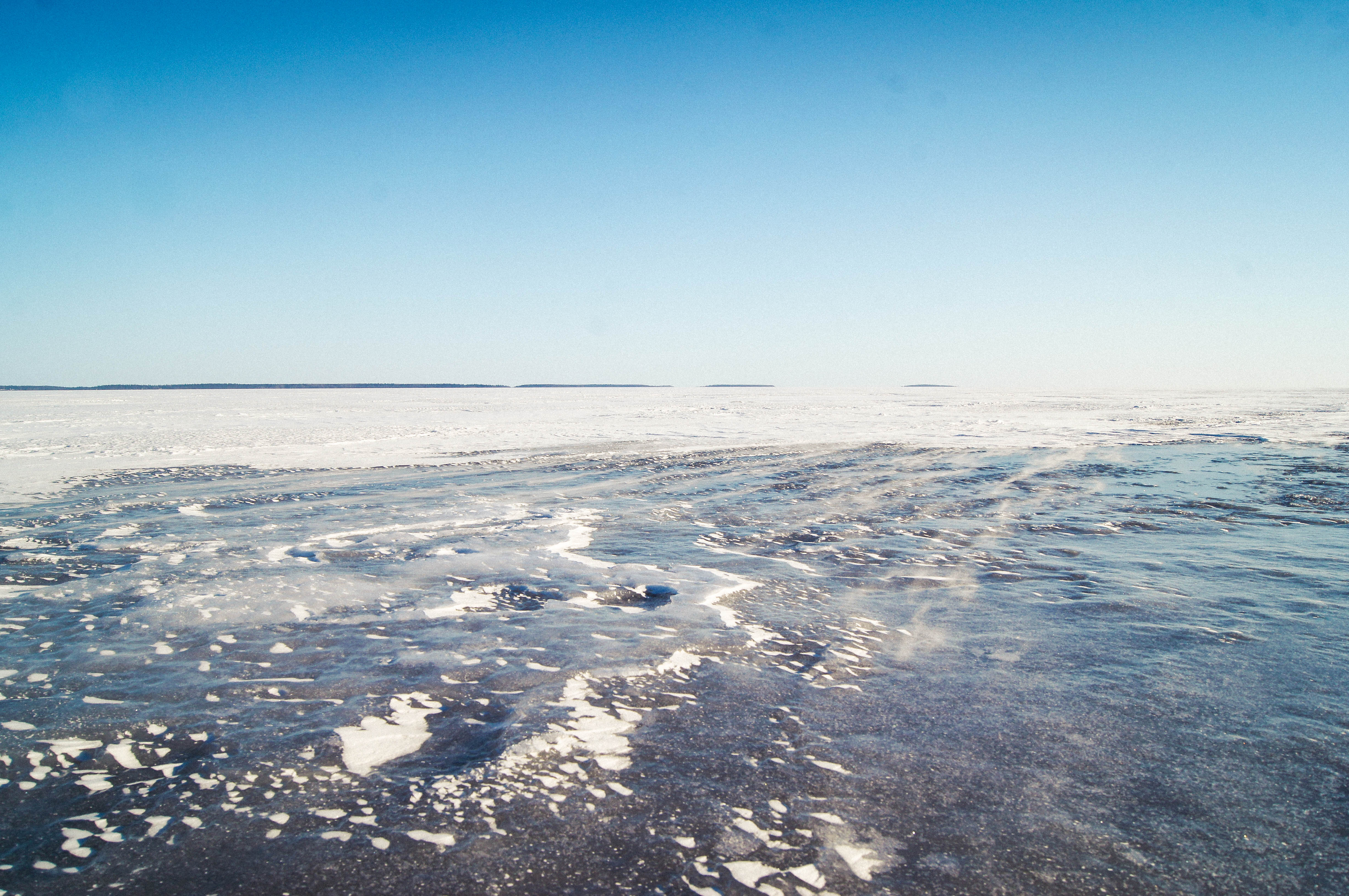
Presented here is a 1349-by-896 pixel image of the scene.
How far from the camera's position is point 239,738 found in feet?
9.44

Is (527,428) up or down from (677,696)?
up

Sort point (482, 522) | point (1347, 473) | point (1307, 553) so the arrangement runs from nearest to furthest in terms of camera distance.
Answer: point (1307, 553) → point (482, 522) → point (1347, 473)

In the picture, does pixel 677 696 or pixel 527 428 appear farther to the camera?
pixel 527 428

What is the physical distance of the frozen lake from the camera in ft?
6.98

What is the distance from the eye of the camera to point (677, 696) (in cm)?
329

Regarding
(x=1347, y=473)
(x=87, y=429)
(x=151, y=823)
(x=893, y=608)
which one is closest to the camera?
(x=151, y=823)

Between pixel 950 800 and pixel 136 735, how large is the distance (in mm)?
3157

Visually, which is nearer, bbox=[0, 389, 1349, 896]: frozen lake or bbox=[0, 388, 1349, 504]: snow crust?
bbox=[0, 389, 1349, 896]: frozen lake

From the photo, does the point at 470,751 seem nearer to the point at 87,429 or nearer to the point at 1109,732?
the point at 1109,732

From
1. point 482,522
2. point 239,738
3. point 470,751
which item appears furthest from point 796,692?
point 482,522

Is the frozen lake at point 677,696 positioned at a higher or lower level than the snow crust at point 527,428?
lower

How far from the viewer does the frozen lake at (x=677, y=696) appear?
6.98 feet

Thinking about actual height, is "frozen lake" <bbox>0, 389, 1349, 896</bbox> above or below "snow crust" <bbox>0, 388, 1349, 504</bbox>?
below

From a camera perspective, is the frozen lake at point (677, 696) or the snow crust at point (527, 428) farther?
the snow crust at point (527, 428)
